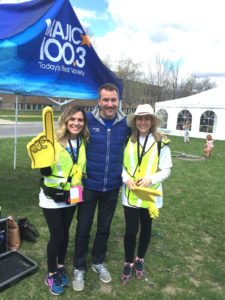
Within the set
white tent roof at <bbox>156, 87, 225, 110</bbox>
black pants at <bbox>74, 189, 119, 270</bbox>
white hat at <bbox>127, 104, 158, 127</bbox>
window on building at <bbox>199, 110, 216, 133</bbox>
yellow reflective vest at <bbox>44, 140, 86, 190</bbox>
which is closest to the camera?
yellow reflective vest at <bbox>44, 140, 86, 190</bbox>

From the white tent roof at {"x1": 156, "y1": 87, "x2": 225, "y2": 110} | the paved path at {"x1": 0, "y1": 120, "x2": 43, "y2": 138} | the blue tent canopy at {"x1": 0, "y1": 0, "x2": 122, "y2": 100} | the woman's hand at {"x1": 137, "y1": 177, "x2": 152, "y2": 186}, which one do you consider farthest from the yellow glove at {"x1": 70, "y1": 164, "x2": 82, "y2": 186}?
the white tent roof at {"x1": 156, "y1": 87, "x2": 225, "y2": 110}

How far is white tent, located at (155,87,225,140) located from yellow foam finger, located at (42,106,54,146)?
20916mm

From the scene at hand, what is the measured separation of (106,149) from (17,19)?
2.76 metres

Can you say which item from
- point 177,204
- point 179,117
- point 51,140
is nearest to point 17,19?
point 51,140

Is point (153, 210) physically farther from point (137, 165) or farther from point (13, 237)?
point (13, 237)

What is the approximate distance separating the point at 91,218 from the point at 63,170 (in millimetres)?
673

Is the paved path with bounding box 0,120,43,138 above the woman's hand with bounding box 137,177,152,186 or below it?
below

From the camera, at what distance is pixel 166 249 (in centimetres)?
→ 467

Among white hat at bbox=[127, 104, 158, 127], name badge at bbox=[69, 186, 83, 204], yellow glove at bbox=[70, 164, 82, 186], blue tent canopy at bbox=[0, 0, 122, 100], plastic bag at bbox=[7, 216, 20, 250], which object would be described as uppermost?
blue tent canopy at bbox=[0, 0, 122, 100]

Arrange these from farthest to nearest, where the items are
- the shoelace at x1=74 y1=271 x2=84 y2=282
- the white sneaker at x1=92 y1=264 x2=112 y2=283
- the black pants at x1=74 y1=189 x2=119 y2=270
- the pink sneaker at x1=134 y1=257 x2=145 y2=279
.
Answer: the pink sneaker at x1=134 y1=257 x2=145 y2=279 → the white sneaker at x1=92 y1=264 x2=112 y2=283 → the shoelace at x1=74 y1=271 x2=84 y2=282 → the black pants at x1=74 y1=189 x2=119 y2=270

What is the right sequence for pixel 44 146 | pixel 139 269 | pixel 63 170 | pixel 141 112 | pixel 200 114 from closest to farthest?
pixel 44 146
pixel 63 170
pixel 141 112
pixel 139 269
pixel 200 114

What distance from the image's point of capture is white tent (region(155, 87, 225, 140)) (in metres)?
22.8

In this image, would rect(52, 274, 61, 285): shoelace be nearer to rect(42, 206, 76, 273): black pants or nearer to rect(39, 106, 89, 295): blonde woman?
rect(42, 206, 76, 273): black pants

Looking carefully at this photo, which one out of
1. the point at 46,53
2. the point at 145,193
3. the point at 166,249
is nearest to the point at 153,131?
the point at 145,193
